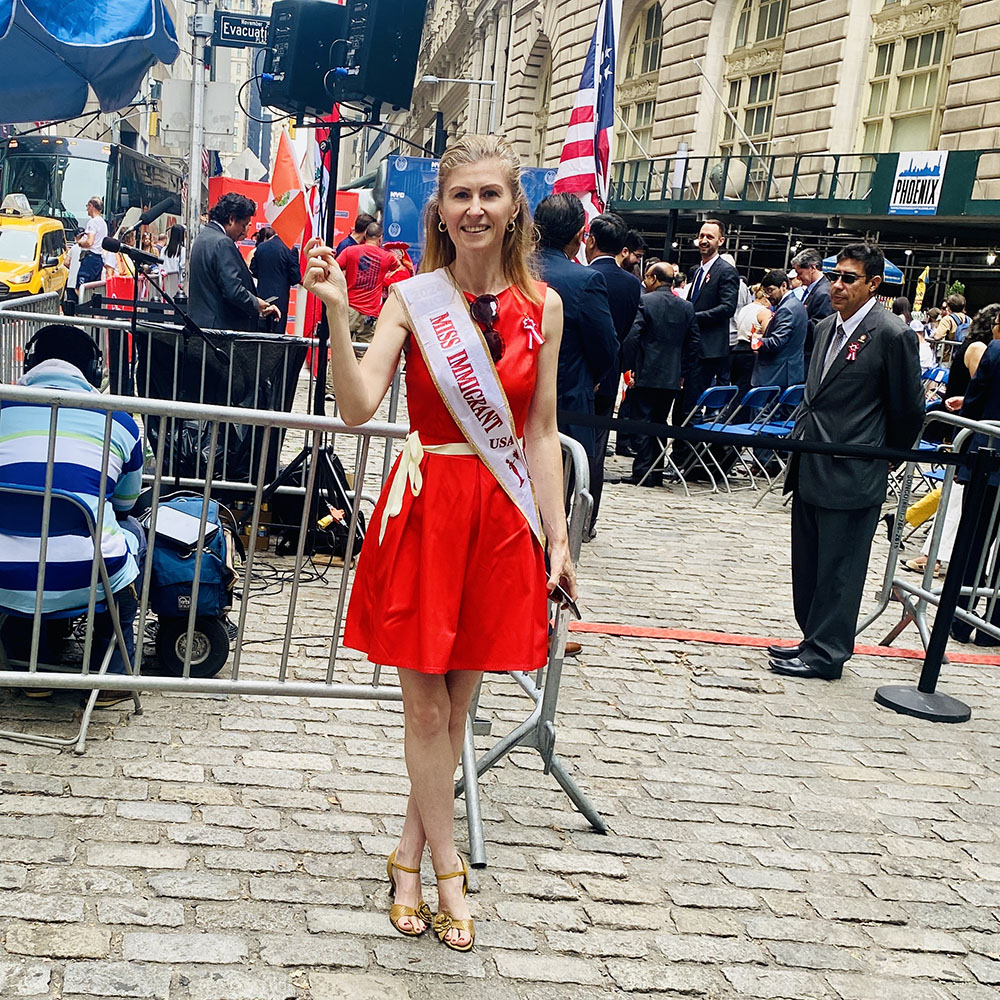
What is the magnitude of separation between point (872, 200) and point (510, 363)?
924 inches

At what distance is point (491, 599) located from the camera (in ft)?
10.6

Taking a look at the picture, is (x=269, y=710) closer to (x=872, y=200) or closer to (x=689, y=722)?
(x=689, y=722)

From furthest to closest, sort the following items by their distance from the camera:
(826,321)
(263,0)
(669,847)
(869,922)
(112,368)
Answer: (263,0) → (112,368) → (826,321) → (669,847) → (869,922)

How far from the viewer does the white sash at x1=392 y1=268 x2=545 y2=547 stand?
314 centimetres

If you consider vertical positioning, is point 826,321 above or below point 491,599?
above

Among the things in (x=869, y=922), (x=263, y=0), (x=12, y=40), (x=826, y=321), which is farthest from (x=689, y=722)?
(x=263, y=0)

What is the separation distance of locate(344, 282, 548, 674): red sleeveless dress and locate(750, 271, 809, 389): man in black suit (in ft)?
29.9

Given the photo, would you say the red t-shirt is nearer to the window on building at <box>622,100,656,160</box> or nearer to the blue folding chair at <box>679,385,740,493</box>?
the blue folding chair at <box>679,385,740,493</box>

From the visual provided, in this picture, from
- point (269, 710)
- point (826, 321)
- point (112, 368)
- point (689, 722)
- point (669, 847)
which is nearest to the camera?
point (669, 847)

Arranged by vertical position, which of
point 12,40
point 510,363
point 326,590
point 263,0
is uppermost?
point 263,0

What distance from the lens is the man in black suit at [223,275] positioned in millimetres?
10250

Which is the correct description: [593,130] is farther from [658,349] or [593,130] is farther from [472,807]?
[472,807]

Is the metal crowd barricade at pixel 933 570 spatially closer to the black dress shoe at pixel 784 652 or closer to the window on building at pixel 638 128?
the black dress shoe at pixel 784 652

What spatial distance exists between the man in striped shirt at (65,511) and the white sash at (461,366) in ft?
4.66
